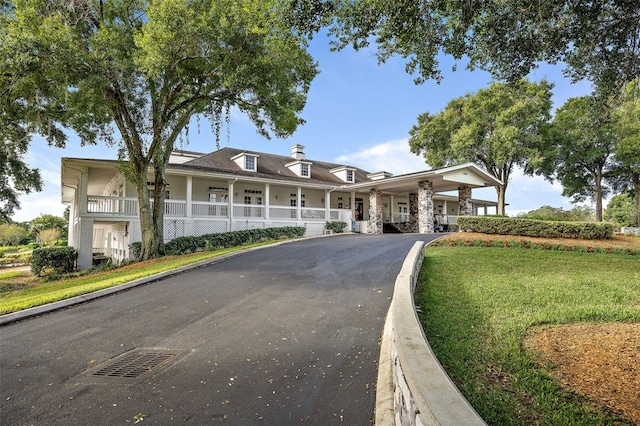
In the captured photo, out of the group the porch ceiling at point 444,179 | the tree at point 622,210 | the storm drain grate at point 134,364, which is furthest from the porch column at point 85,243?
the tree at point 622,210

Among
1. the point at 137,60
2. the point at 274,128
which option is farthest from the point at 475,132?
the point at 137,60

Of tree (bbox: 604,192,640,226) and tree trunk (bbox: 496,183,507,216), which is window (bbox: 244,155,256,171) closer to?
tree trunk (bbox: 496,183,507,216)

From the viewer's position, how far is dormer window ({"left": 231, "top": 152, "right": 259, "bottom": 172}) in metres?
21.4

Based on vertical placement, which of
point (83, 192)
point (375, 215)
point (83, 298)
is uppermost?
point (83, 192)

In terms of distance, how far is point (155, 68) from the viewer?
9.59 meters

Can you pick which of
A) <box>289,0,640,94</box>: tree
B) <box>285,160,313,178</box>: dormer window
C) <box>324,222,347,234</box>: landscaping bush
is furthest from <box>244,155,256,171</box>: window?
<box>289,0,640,94</box>: tree

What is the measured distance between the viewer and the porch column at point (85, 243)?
1496 cm

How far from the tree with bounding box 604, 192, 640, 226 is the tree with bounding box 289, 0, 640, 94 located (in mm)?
33868

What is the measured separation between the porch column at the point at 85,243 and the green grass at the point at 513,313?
14375 millimetres

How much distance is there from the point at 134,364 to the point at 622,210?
47.3 metres

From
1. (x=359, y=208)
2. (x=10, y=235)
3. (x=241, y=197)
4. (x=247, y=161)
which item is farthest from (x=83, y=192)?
(x=10, y=235)

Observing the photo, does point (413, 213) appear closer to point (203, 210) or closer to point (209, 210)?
point (209, 210)

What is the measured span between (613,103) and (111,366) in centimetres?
1040

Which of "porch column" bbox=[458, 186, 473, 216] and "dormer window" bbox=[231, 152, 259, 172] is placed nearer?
"dormer window" bbox=[231, 152, 259, 172]
